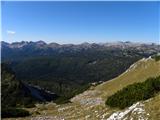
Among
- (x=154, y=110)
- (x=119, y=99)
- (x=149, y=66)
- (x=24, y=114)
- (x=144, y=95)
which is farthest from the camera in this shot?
(x=149, y=66)

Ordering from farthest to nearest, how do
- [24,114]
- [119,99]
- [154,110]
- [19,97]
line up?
1. [19,97]
2. [24,114]
3. [119,99]
4. [154,110]

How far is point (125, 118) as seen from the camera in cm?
2553

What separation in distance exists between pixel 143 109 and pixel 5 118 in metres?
26.4

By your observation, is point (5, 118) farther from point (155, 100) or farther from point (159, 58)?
point (159, 58)

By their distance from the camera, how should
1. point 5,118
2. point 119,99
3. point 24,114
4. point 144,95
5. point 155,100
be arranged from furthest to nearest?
point 24,114, point 5,118, point 119,99, point 144,95, point 155,100

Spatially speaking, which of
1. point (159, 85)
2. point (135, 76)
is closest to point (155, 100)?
point (159, 85)

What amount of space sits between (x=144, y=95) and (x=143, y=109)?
9228 mm

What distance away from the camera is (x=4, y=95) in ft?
631

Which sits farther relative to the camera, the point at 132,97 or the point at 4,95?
the point at 4,95

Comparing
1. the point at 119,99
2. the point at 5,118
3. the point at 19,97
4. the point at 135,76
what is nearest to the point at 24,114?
the point at 5,118

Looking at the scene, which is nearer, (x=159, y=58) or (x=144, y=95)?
(x=144, y=95)

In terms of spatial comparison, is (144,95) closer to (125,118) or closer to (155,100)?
(155,100)

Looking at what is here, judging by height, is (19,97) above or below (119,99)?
below

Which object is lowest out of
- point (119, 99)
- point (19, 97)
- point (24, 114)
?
point (19, 97)
